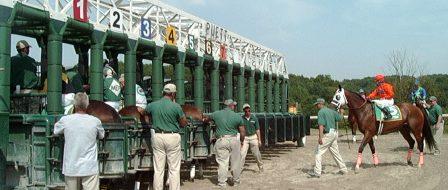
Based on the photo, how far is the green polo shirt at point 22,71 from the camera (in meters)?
8.95

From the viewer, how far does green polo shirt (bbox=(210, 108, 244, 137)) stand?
33.0 ft

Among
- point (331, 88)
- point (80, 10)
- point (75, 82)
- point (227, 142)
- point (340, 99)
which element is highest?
point (331, 88)

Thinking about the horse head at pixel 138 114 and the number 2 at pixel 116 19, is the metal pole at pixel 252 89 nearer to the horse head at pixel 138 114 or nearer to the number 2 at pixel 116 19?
the number 2 at pixel 116 19

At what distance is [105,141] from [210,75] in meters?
9.81

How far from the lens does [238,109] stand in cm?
1938

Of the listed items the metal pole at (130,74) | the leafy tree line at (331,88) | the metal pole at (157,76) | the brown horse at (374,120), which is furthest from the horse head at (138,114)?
the leafy tree line at (331,88)

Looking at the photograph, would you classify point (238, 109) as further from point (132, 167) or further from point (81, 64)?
point (132, 167)

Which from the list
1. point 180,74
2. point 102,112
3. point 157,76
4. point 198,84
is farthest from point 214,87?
point 102,112

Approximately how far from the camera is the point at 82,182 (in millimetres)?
6012

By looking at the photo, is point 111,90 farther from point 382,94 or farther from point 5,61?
point 382,94

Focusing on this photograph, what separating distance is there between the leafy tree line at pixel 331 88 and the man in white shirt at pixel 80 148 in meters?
12.5

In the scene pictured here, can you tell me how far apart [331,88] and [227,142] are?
54.5 meters

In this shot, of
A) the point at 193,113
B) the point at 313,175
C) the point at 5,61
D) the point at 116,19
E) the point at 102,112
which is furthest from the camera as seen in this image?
the point at 116,19

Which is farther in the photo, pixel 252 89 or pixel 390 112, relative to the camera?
pixel 252 89
